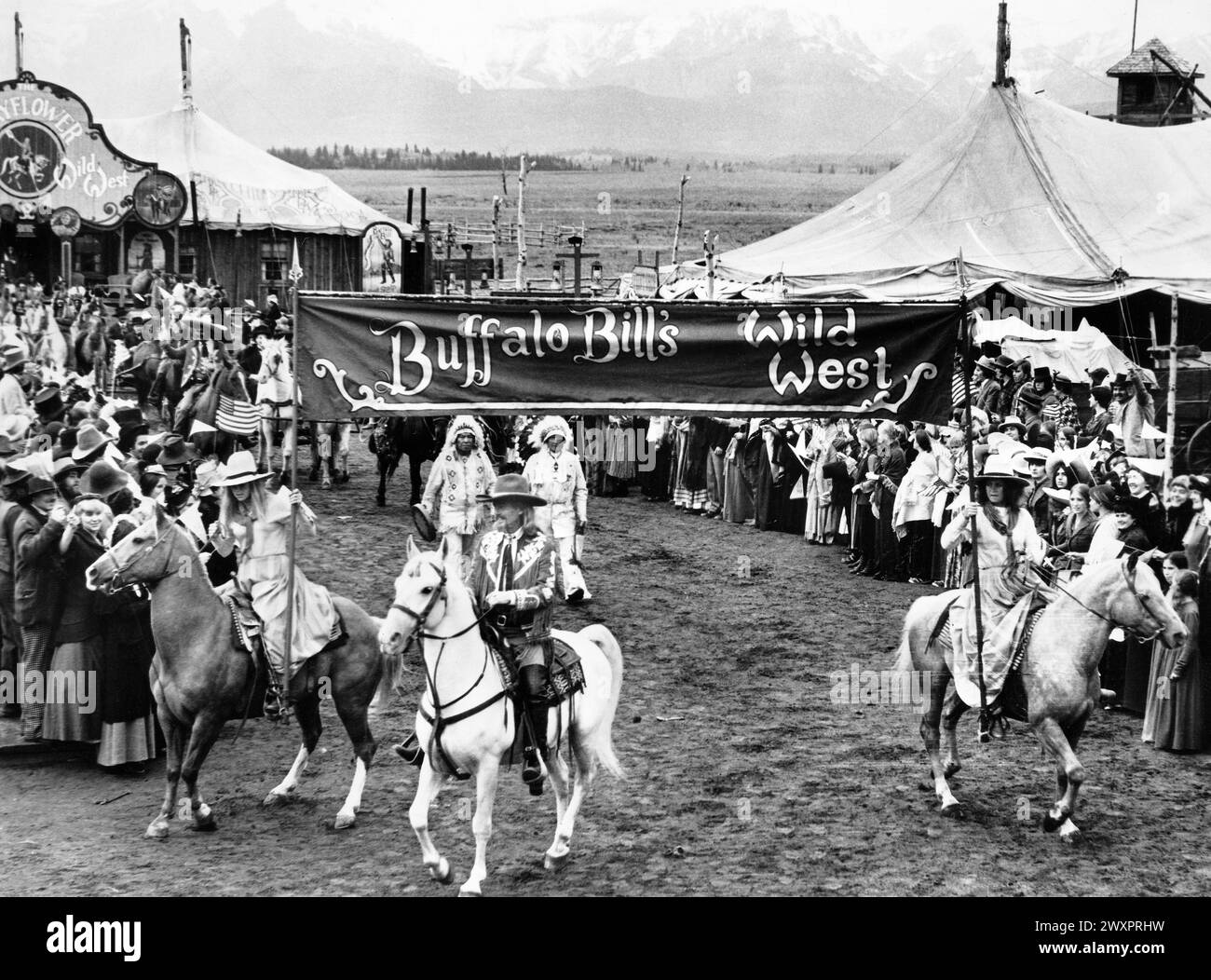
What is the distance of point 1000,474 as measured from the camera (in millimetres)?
9820

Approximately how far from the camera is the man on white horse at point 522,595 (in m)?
8.27

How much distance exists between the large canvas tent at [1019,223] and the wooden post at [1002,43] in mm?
494

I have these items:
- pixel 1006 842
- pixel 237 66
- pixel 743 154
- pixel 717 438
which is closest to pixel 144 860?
pixel 1006 842

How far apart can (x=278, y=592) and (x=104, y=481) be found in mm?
2122

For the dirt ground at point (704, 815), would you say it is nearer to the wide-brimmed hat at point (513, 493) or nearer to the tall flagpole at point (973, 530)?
the tall flagpole at point (973, 530)

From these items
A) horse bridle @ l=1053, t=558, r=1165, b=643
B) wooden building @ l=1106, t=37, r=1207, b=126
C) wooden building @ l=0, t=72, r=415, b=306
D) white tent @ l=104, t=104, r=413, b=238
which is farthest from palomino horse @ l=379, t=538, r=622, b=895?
wooden building @ l=1106, t=37, r=1207, b=126

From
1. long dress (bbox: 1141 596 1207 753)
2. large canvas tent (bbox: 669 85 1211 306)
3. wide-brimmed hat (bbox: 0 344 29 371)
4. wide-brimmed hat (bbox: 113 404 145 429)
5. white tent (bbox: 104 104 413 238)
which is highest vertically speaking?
white tent (bbox: 104 104 413 238)

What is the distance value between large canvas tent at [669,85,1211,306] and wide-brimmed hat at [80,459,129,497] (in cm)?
1681

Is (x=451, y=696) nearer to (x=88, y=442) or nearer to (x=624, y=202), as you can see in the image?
(x=88, y=442)

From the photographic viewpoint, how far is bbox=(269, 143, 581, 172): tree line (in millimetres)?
115938

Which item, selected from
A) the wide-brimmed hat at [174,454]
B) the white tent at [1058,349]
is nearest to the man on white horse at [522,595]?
the wide-brimmed hat at [174,454]

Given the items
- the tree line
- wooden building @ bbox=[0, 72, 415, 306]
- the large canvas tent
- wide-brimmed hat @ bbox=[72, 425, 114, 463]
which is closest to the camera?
→ wide-brimmed hat @ bbox=[72, 425, 114, 463]

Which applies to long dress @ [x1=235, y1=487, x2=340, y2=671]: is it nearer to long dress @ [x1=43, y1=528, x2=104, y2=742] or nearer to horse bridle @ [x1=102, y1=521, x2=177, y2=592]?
horse bridle @ [x1=102, y1=521, x2=177, y2=592]

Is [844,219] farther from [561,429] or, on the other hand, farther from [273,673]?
[273,673]
